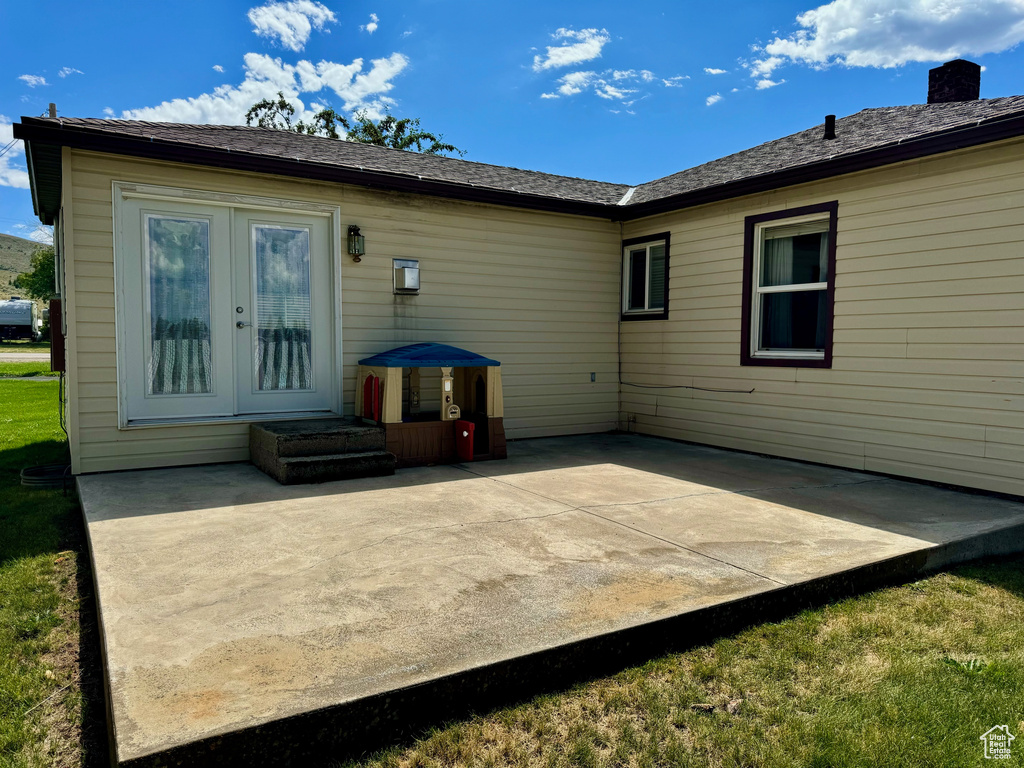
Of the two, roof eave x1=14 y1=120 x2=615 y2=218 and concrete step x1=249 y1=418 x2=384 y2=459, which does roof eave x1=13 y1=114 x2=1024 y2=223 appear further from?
concrete step x1=249 y1=418 x2=384 y2=459

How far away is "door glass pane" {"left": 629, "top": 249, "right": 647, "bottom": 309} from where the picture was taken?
7.53 metres

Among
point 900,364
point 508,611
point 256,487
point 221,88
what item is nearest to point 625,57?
point 900,364

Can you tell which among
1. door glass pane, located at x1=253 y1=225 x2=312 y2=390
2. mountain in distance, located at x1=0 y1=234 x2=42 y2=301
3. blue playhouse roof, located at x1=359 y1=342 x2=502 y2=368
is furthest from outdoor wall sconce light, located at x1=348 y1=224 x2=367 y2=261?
mountain in distance, located at x1=0 y1=234 x2=42 y2=301

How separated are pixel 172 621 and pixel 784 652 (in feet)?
7.47

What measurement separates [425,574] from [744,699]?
1.41m

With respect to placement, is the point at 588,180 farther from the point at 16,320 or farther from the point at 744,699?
the point at 16,320

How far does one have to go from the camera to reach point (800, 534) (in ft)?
11.5

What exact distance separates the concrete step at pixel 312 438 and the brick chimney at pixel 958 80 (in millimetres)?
6514

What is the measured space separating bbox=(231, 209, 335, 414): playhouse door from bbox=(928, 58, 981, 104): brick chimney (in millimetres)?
6318

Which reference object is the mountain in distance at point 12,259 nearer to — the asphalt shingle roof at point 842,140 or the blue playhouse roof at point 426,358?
the blue playhouse roof at point 426,358

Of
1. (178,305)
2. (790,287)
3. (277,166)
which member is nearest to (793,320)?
(790,287)

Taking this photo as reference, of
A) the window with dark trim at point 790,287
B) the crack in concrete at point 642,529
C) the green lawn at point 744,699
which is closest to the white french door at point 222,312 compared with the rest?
the crack in concrete at point 642,529

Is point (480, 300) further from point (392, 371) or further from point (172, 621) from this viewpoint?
point (172, 621)

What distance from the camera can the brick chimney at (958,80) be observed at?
631 centimetres
